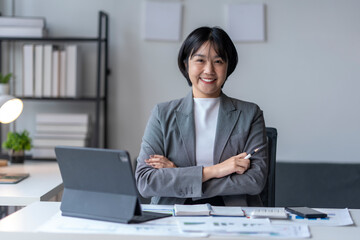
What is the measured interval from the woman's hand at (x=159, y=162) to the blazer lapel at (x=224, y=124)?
19 centimetres

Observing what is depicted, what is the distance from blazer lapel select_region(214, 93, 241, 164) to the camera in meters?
2.13

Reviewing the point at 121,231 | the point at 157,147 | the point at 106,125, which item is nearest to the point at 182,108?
the point at 157,147

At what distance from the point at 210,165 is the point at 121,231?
73cm

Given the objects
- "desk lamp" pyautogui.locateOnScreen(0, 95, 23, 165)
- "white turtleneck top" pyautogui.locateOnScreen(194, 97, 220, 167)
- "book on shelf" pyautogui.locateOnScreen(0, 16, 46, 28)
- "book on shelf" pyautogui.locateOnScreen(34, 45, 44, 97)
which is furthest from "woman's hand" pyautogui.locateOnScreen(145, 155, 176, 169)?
"book on shelf" pyautogui.locateOnScreen(0, 16, 46, 28)

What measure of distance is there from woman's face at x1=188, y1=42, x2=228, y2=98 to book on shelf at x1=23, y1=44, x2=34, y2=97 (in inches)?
57.1

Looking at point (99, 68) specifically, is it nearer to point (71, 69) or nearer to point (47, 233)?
point (71, 69)

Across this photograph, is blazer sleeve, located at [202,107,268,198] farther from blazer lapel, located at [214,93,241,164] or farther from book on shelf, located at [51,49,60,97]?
book on shelf, located at [51,49,60,97]

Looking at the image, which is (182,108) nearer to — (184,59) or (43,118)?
(184,59)

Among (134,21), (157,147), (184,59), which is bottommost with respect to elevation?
(157,147)

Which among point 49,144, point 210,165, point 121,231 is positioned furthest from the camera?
point 49,144

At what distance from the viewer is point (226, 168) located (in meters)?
1.99

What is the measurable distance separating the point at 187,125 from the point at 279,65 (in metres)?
1.38

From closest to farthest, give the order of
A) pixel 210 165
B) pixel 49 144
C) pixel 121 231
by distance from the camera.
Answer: pixel 121 231 < pixel 210 165 < pixel 49 144

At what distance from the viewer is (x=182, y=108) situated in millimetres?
2213
